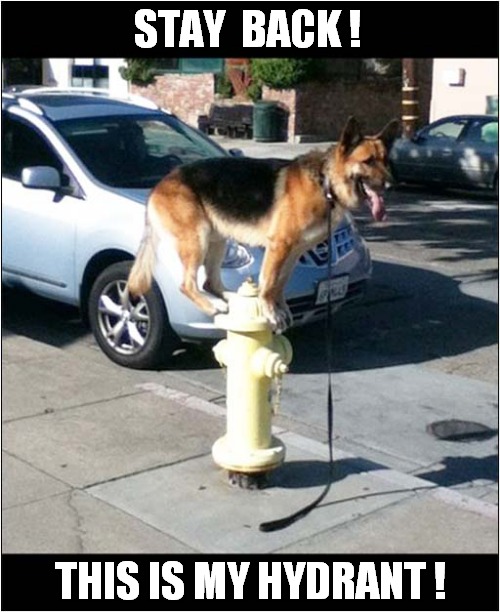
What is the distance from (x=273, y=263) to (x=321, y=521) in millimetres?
1298

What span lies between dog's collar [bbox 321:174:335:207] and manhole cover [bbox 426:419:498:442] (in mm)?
2499

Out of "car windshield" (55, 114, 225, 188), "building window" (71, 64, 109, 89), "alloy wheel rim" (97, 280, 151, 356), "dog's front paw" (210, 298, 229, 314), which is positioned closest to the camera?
"dog's front paw" (210, 298, 229, 314)

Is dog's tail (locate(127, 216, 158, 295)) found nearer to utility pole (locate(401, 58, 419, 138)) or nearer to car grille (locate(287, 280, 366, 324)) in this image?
car grille (locate(287, 280, 366, 324))

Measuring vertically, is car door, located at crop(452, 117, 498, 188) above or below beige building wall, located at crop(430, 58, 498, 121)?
below

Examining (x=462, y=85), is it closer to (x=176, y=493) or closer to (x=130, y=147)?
(x=130, y=147)

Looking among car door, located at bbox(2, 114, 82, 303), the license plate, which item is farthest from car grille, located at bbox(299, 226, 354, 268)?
car door, located at bbox(2, 114, 82, 303)

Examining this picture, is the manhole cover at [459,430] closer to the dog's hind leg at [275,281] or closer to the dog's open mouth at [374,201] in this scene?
the dog's hind leg at [275,281]

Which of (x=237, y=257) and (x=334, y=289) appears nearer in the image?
(x=237, y=257)

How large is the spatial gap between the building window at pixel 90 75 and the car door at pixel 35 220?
24.5m

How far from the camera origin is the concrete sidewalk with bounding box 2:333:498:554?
5.08 metres

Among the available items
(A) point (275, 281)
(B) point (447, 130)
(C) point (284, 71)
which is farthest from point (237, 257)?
(C) point (284, 71)

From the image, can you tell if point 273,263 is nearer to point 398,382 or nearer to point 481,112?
point 398,382

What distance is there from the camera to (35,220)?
837cm

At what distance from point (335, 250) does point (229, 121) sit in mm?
20802
